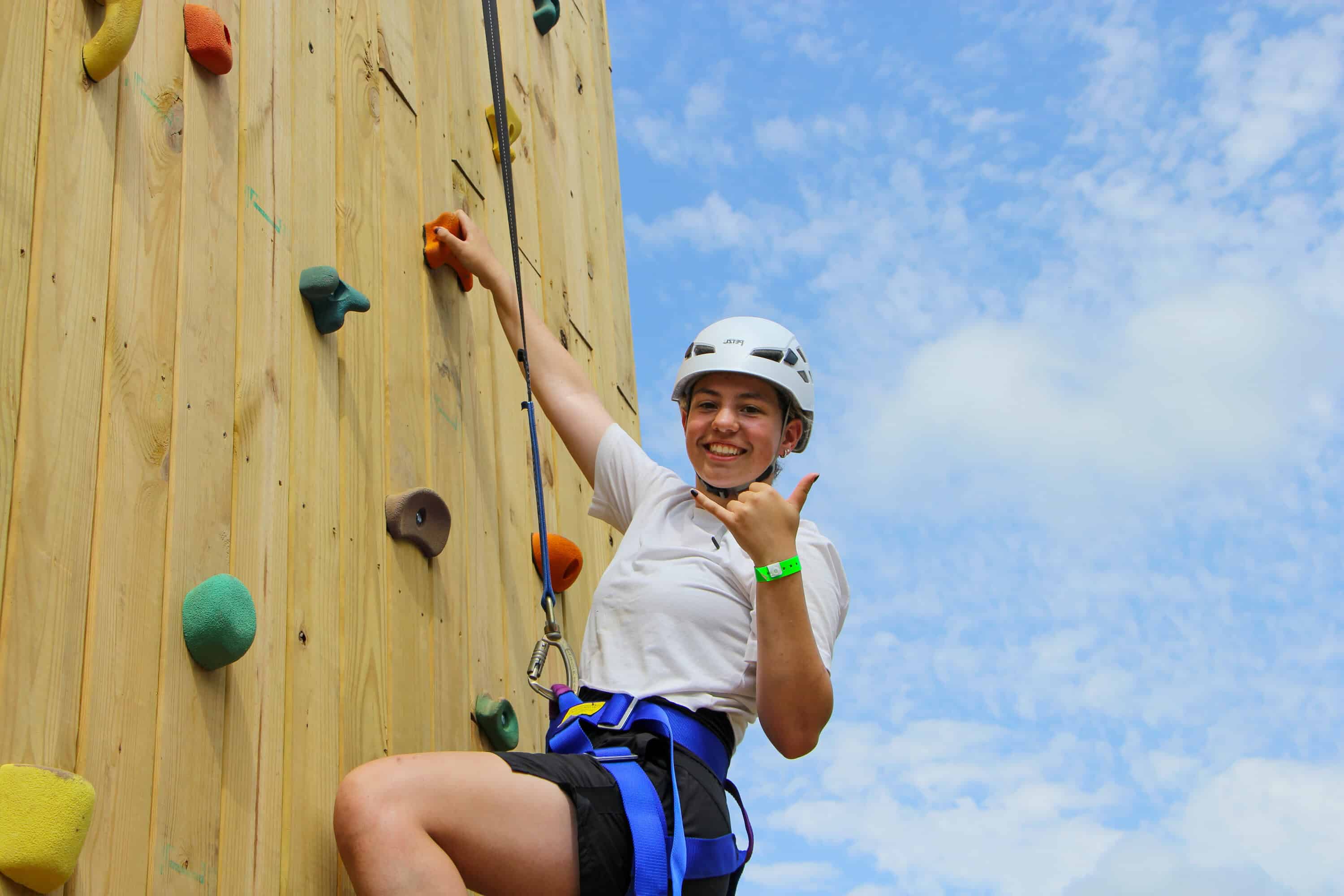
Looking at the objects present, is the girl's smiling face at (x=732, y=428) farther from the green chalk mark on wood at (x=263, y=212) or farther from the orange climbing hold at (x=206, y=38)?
the orange climbing hold at (x=206, y=38)

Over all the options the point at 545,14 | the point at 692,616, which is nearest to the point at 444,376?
the point at 692,616

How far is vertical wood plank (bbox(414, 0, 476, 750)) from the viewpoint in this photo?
2689 millimetres

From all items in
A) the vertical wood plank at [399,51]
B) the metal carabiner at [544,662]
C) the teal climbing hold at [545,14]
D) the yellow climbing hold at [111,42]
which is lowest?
the metal carabiner at [544,662]

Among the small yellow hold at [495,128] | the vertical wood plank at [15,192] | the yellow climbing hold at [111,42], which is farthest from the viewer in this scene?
the small yellow hold at [495,128]

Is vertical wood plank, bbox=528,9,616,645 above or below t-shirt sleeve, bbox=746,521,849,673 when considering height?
above

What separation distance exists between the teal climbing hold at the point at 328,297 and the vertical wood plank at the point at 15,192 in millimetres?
640

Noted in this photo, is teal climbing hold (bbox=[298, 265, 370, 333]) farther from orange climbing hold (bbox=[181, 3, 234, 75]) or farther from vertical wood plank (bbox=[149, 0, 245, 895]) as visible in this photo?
orange climbing hold (bbox=[181, 3, 234, 75])

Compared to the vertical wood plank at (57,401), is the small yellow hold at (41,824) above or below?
below

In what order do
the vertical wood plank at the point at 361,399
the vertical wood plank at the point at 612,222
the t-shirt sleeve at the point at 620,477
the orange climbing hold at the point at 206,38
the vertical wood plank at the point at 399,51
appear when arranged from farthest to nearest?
the vertical wood plank at the point at 612,222
the vertical wood plank at the point at 399,51
the t-shirt sleeve at the point at 620,477
the vertical wood plank at the point at 361,399
the orange climbing hold at the point at 206,38

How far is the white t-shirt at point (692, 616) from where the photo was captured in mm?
2307

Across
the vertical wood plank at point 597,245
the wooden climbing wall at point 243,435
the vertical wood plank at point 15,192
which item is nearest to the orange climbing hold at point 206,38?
the wooden climbing wall at point 243,435

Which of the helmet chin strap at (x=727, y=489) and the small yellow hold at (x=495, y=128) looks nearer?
the helmet chin strap at (x=727, y=489)

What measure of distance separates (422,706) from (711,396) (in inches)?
35.1

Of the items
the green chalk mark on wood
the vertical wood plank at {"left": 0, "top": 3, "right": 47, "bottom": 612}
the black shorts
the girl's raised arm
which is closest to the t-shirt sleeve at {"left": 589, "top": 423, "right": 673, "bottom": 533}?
the girl's raised arm
